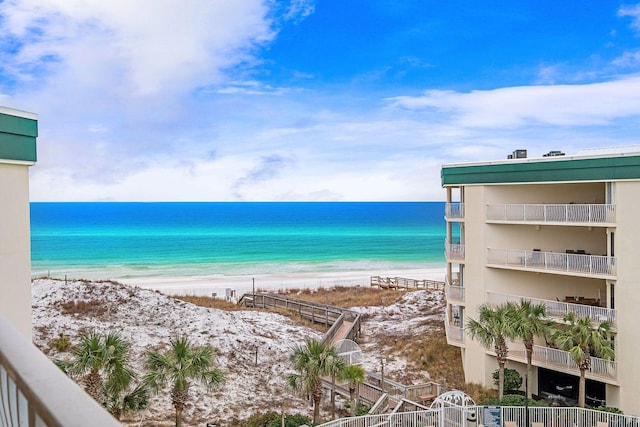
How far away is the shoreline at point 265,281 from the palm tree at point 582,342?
127 ft

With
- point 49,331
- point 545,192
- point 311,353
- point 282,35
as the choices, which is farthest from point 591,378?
point 282,35

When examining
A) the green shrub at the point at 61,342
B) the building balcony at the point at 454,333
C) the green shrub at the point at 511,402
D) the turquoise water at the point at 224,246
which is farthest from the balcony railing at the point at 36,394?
the turquoise water at the point at 224,246

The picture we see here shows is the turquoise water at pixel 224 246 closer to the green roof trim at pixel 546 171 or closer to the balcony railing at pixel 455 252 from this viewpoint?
the balcony railing at pixel 455 252

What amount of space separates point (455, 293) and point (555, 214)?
18.8 ft

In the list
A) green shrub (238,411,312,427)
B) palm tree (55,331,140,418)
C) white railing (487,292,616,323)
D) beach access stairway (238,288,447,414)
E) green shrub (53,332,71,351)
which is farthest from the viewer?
green shrub (53,332,71,351)

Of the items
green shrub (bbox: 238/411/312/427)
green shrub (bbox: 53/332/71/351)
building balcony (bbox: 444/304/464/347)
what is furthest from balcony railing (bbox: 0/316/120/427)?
building balcony (bbox: 444/304/464/347)

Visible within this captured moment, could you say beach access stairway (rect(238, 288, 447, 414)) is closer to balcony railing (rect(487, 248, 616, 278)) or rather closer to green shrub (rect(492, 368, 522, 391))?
green shrub (rect(492, 368, 522, 391))

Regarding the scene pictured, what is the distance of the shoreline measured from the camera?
183 feet

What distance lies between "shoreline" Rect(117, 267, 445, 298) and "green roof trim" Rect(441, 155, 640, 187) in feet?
113

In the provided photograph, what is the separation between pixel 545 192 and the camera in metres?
22.7

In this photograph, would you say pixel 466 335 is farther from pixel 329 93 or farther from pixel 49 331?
pixel 329 93

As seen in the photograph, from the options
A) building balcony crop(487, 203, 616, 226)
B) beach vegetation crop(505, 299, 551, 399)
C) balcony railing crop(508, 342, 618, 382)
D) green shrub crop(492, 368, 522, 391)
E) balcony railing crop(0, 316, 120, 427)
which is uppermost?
building balcony crop(487, 203, 616, 226)

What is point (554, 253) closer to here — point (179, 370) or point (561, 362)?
point (561, 362)

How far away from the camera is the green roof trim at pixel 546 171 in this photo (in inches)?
693
